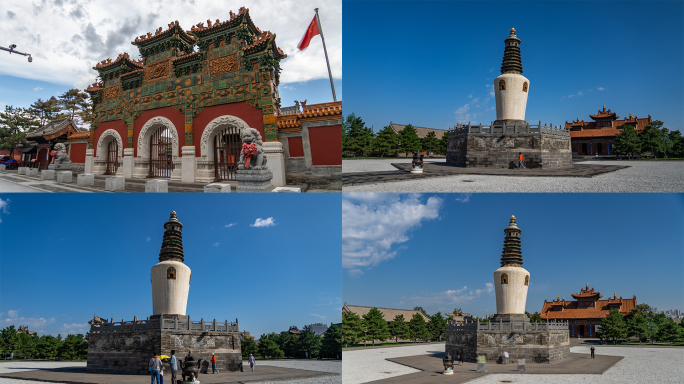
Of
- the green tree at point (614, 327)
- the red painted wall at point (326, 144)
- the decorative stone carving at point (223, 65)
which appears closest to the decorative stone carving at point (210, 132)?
the decorative stone carving at point (223, 65)

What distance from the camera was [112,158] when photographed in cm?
2584

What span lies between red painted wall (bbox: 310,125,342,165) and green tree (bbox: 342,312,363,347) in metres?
20.1

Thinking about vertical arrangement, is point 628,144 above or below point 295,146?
above

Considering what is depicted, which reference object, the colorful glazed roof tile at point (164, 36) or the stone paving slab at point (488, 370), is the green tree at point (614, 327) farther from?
the colorful glazed roof tile at point (164, 36)

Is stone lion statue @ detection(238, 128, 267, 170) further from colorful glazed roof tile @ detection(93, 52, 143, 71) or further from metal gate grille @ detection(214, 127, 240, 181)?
colorful glazed roof tile @ detection(93, 52, 143, 71)

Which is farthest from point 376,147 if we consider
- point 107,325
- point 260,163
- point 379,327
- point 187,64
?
point 107,325

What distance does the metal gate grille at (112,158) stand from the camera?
1009 inches

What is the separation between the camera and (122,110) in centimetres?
2469

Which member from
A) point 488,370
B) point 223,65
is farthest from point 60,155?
point 488,370

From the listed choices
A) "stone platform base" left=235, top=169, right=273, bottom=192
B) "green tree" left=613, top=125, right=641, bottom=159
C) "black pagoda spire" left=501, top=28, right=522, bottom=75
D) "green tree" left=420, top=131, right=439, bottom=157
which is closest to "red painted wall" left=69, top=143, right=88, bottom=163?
"stone platform base" left=235, top=169, right=273, bottom=192

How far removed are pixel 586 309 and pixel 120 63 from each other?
5081 centimetres

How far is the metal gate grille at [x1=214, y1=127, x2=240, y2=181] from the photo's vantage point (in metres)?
20.6

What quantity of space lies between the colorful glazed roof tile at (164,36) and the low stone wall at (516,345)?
2330 cm

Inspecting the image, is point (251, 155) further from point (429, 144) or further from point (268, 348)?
point (429, 144)
